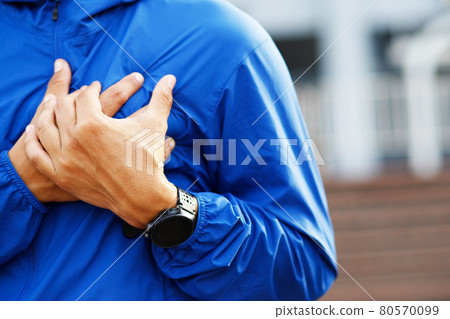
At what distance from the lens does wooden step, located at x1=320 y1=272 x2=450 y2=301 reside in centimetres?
448

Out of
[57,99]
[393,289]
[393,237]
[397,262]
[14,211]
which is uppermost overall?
[57,99]

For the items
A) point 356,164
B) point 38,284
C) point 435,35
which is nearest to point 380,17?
point 435,35

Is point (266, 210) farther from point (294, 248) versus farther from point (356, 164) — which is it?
point (356, 164)

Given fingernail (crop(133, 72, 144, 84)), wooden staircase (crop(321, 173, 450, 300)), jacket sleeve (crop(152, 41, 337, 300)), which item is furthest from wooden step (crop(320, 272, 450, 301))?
fingernail (crop(133, 72, 144, 84))

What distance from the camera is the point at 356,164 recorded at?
6.53 meters

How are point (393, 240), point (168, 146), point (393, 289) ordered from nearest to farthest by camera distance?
point (168, 146), point (393, 289), point (393, 240)

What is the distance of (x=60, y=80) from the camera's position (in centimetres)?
126

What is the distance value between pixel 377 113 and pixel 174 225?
20.0 feet

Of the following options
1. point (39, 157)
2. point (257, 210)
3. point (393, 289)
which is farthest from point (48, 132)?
point (393, 289)

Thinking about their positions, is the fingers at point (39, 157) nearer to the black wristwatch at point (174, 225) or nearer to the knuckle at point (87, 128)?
the knuckle at point (87, 128)

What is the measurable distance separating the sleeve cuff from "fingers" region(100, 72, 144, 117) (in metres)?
0.24

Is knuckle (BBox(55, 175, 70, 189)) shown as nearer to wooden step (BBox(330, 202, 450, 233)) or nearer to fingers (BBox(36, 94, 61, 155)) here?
fingers (BBox(36, 94, 61, 155))

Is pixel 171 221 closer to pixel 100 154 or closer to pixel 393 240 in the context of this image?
pixel 100 154

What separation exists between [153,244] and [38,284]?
27 cm
